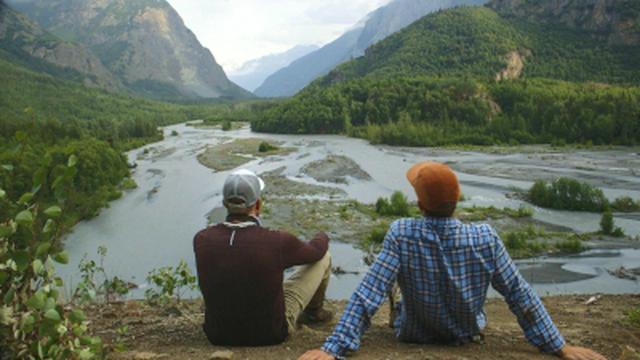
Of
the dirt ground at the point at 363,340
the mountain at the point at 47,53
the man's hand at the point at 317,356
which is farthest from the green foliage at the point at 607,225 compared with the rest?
the mountain at the point at 47,53

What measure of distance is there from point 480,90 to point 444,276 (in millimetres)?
72204

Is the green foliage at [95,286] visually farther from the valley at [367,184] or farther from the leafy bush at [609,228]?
the leafy bush at [609,228]

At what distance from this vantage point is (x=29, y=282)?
2680mm

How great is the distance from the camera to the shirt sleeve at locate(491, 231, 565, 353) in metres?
3.48

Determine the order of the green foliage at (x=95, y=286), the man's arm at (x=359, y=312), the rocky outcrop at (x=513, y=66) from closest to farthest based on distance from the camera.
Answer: the man's arm at (x=359, y=312)
the green foliage at (x=95, y=286)
the rocky outcrop at (x=513, y=66)

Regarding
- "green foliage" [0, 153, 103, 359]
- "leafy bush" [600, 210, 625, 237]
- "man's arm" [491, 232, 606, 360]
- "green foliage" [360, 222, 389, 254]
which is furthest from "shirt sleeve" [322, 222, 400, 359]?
"leafy bush" [600, 210, 625, 237]

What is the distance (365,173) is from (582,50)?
73851 mm

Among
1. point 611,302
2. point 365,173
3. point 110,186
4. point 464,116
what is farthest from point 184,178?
point 464,116

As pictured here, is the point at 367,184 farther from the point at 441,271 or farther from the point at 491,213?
the point at 441,271

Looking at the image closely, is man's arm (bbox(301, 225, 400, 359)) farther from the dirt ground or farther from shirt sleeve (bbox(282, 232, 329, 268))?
shirt sleeve (bbox(282, 232, 329, 268))

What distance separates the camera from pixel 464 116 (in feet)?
221

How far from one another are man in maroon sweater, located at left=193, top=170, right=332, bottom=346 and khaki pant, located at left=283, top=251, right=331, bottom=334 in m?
0.32

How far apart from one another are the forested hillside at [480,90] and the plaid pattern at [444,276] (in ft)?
180

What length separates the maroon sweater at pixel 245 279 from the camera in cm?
392
